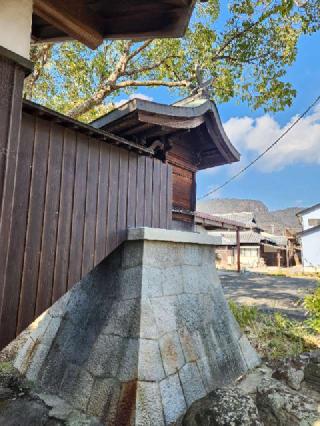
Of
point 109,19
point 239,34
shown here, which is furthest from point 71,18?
point 239,34

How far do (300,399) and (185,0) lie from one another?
543cm

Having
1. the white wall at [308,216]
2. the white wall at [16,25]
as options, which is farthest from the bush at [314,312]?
the white wall at [308,216]

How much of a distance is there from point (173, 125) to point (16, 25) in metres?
3.17

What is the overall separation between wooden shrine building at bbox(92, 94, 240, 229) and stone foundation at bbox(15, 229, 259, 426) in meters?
2.11

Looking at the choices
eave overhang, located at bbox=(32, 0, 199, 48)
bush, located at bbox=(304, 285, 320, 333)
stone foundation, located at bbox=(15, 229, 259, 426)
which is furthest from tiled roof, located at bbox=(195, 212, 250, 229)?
eave overhang, located at bbox=(32, 0, 199, 48)

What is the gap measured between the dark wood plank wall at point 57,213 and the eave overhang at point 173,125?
1021mm

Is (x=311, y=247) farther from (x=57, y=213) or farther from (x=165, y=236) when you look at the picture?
(x=57, y=213)

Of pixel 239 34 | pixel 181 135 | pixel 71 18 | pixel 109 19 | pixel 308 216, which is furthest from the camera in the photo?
pixel 308 216

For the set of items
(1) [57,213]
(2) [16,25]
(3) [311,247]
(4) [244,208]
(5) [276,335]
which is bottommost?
(5) [276,335]

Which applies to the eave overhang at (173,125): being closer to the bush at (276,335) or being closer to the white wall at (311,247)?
the bush at (276,335)

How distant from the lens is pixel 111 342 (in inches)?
153

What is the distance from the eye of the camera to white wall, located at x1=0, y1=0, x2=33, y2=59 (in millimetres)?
2789

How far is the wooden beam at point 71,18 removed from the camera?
3238mm

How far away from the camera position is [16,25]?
2.90 meters
